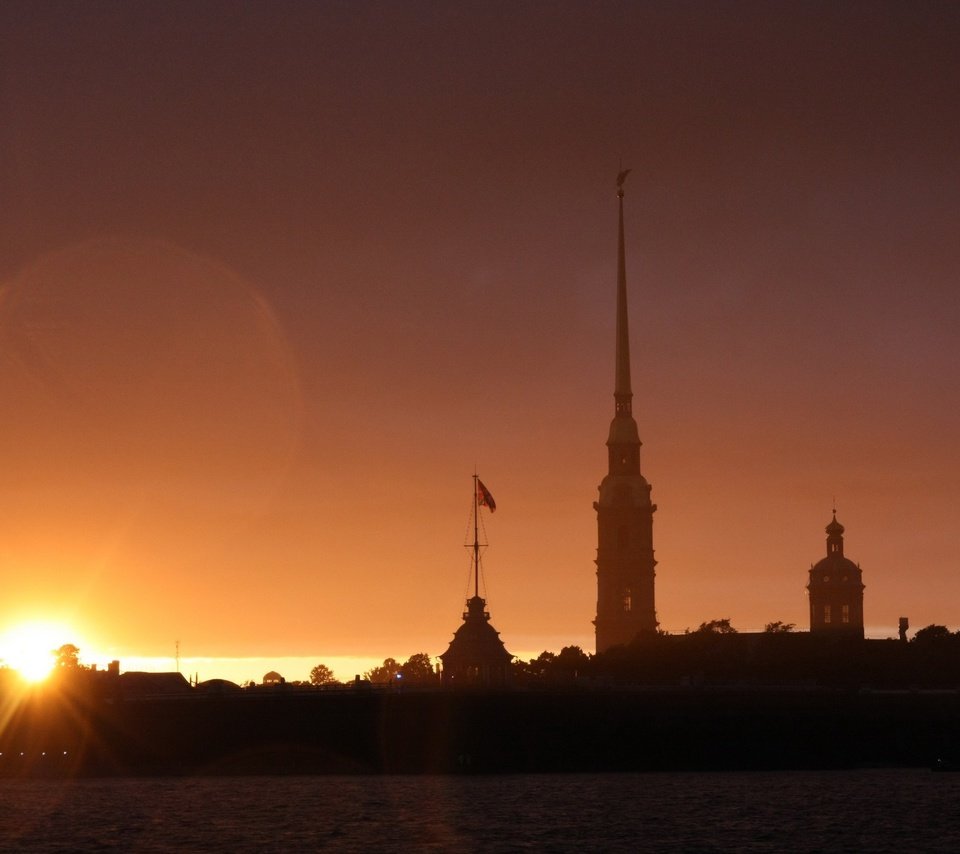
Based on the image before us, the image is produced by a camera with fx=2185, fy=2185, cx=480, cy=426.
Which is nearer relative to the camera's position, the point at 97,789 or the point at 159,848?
the point at 159,848

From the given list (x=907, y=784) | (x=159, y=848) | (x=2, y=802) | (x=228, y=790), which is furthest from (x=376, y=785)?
(x=159, y=848)

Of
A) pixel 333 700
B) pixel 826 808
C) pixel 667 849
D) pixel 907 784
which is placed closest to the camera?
pixel 667 849

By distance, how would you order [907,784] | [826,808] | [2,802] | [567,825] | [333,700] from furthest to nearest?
[333,700]
[907,784]
[2,802]
[826,808]
[567,825]

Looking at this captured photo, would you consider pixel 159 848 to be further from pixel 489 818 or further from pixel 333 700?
pixel 333 700

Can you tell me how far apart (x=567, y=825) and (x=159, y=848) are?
2757cm

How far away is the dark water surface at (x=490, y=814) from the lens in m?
130

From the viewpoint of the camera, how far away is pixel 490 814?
486ft

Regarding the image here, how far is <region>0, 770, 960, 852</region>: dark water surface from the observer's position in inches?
5098

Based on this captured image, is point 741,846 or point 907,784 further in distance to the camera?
point 907,784

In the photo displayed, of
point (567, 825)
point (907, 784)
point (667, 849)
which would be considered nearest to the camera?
point (667, 849)

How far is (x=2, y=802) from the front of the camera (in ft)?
544

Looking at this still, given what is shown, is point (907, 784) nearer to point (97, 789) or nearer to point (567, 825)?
point (567, 825)

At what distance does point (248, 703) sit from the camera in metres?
Result: 198

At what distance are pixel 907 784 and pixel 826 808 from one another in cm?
2877
